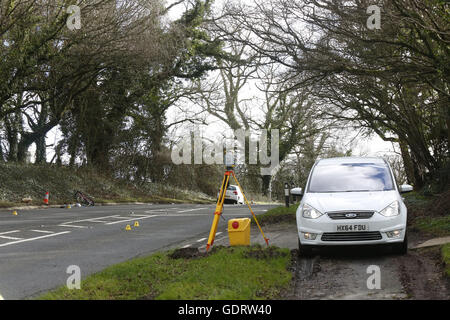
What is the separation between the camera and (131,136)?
38531 millimetres

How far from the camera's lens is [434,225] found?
13180mm

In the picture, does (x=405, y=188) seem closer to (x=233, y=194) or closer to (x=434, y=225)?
(x=434, y=225)

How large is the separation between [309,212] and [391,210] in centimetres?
143

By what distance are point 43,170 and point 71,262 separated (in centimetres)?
2247

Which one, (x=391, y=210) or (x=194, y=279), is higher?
(x=391, y=210)

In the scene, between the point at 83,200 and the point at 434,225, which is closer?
the point at 434,225

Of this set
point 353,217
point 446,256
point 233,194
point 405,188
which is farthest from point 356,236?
→ point 233,194

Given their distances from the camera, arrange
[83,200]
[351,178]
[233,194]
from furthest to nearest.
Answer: [233,194], [83,200], [351,178]

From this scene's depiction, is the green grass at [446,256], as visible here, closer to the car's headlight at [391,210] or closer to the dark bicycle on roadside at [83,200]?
the car's headlight at [391,210]

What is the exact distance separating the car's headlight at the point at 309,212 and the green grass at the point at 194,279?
824 mm

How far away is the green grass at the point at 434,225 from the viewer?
40.0ft
